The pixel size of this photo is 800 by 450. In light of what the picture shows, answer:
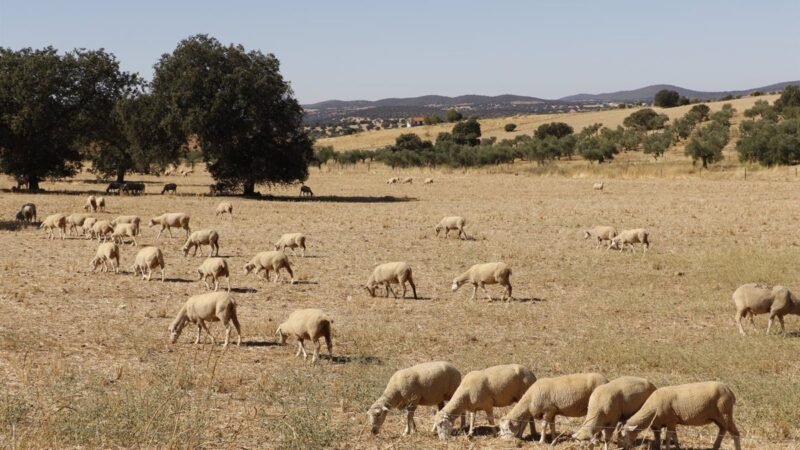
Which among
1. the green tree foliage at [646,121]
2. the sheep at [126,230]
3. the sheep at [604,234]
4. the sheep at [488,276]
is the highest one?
the green tree foliage at [646,121]

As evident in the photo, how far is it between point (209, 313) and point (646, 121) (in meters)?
117

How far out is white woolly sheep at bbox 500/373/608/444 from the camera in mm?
10547

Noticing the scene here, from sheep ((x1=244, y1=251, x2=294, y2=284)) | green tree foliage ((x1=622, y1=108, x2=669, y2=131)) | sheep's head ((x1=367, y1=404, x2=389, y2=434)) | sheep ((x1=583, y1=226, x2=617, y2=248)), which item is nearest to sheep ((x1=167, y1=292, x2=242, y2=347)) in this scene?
sheep's head ((x1=367, y1=404, x2=389, y2=434))

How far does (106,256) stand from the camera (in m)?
23.8

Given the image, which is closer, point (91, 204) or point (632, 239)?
point (632, 239)

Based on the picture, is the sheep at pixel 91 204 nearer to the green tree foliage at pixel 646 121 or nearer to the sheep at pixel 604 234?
the sheep at pixel 604 234

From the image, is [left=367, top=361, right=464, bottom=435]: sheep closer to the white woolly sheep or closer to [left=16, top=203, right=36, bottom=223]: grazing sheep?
the white woolly sheep

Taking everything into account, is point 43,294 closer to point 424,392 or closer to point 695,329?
point 424,392

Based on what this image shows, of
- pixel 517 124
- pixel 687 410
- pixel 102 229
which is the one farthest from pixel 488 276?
pixel 517 124

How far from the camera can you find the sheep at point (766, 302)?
57.4ft

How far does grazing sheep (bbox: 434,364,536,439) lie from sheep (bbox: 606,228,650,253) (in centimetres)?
1860

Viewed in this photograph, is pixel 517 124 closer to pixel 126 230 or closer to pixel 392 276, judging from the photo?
pixel 126 230

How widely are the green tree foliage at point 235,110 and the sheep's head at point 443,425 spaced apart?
4459 cm

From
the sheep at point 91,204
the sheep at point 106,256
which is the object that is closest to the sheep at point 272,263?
the sheep at point 106,256
